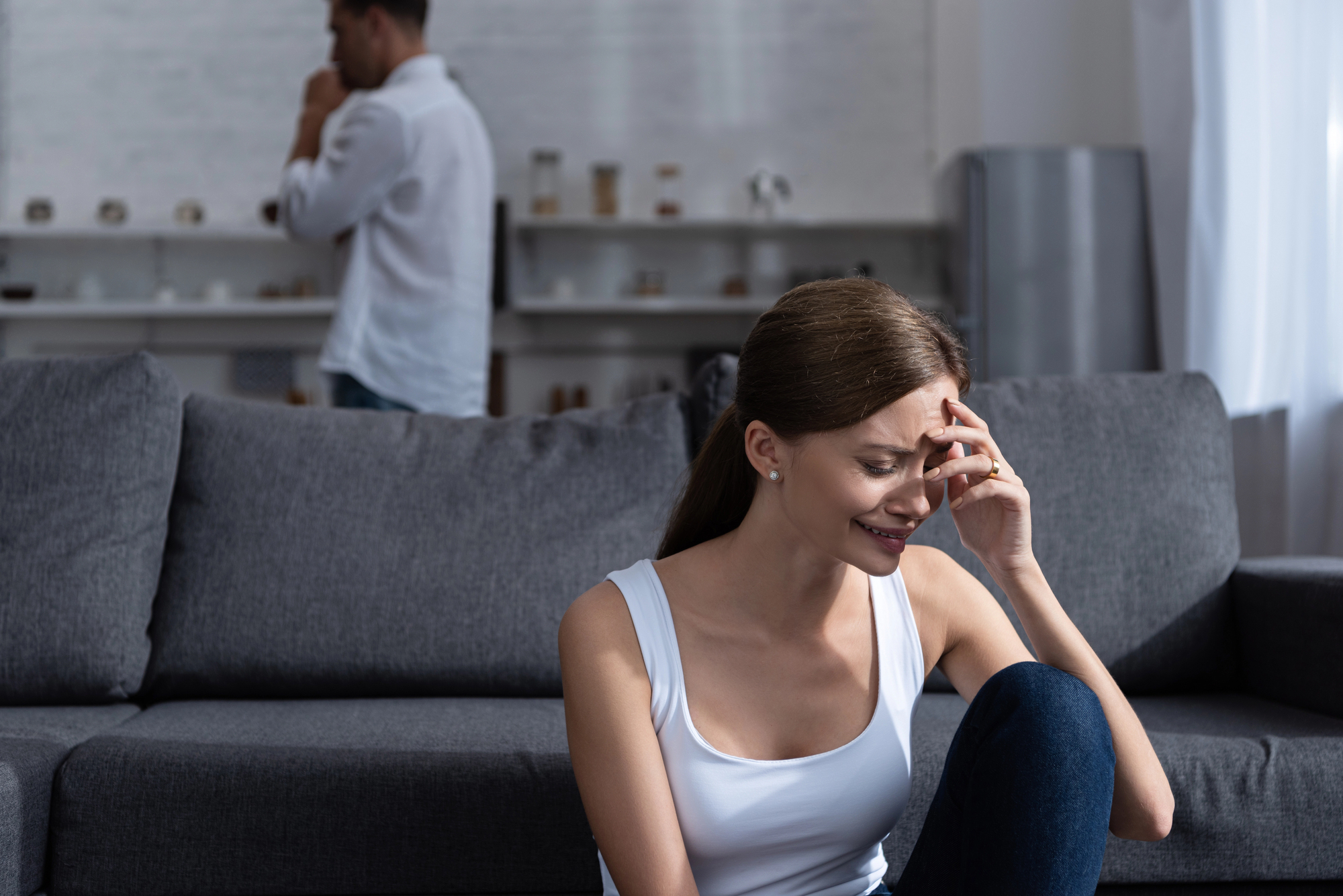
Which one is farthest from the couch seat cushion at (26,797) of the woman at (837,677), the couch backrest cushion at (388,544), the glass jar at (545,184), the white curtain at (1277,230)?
the glass jar at (545,184)

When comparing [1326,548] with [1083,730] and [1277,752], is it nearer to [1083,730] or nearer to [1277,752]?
[1277,752]

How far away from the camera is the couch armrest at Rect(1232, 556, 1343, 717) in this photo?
154 centimetres

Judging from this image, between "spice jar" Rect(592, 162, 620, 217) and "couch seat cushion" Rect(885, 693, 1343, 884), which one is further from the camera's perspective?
"spice jar" Rect(592, 162, 620, 217)

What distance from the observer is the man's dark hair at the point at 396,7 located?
242 centimetres

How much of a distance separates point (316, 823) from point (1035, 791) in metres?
0.81

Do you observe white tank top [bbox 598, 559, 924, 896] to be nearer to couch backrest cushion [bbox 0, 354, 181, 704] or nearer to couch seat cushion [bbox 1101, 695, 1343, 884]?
couch seat cushion [bbox 1101, 695, 1343, 884]

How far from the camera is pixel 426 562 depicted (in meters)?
1.71

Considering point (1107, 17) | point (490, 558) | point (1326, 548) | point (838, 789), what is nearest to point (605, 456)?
point (490, 558)

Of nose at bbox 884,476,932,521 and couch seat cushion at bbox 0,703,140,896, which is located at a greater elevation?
nose at bbox 884,476,932,521

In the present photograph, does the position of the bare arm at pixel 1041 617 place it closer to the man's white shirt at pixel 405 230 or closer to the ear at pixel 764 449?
the ear at pixel 764 449

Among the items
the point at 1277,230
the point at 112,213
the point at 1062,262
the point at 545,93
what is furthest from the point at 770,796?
the point at 112,213

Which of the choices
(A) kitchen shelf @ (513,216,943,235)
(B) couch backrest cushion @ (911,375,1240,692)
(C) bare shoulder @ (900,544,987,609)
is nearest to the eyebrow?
(C) bare shoulder @ (900,544,987,609)

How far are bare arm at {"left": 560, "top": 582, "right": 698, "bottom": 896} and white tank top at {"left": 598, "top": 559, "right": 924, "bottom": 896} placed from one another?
3 centimetres

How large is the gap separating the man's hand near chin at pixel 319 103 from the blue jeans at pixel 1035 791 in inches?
85.6
